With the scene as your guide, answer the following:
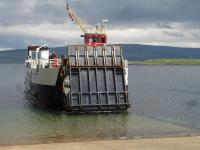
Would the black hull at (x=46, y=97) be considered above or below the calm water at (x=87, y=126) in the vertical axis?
above

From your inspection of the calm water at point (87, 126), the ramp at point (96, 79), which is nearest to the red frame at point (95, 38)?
the ramp at point (96, 79)

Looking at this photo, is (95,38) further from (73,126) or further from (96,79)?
(73,126)

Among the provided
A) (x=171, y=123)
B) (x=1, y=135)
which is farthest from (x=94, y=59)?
(x=1, y=135)

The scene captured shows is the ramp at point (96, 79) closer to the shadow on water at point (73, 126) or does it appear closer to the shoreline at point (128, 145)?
the shadow on water at point (73, 126)

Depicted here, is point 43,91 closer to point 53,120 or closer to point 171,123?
point 53,120

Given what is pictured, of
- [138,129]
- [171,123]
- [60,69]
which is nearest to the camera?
[138,129]

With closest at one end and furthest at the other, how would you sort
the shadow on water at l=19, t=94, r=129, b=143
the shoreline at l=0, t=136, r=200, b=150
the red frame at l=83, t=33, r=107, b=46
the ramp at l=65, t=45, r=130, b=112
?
the shoreline at l=0, t=136, r=200, b=150 < the shadow on water at l=19, t=94, r=129, b=143 < the ramp at l=65, t=45, r=130, b=112 < the red frame at l=83, t=33, r=107, b=46

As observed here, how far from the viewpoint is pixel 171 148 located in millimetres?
22812

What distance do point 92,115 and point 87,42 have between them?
15223 mm

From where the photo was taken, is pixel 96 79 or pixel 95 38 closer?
pixel 96 79

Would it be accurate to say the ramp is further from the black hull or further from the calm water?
the black hull

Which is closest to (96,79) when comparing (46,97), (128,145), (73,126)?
(46,97)

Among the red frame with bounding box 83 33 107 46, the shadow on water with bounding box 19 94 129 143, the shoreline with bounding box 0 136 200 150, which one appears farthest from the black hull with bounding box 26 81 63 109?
the shoreline with bounding box 0 136 200 150

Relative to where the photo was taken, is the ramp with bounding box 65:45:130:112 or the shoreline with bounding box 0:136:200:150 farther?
the ramp with bounding box 65:45:130:112
